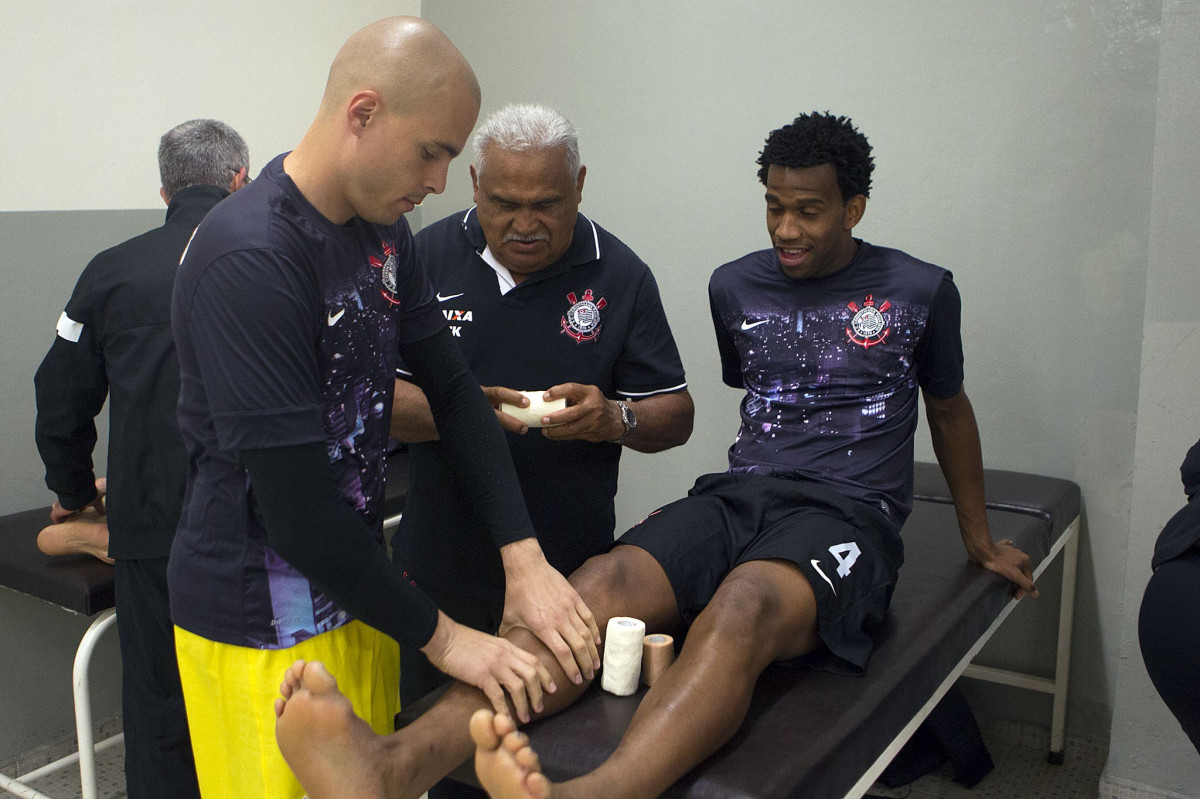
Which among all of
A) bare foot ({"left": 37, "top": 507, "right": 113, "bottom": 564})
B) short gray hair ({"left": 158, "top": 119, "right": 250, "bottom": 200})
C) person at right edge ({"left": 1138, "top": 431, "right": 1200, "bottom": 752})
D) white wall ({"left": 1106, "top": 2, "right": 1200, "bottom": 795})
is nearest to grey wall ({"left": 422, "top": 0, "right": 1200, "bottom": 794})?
white wall ({"left": 1106, "top": 2, "right": 1200, "bottom": 795})

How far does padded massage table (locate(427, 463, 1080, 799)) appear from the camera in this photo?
123 centimetres

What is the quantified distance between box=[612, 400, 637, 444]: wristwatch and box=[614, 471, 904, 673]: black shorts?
168 mm

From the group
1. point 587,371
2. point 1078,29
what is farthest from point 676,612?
point 1078,29

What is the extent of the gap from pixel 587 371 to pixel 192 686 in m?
0.92

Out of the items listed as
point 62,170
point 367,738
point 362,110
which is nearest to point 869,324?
point 362,110

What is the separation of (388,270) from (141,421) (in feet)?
3.42

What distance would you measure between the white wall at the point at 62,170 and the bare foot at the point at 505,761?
2.10 meters

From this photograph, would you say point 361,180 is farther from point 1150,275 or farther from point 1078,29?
point 1078,29

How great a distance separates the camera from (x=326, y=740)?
1079 millimetres

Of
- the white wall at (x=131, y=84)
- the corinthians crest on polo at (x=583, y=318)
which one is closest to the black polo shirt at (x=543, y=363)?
the corinthians crest on polo at (x=583, y=318)

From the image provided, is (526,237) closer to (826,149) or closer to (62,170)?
(826,149)

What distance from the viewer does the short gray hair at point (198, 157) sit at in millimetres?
2148

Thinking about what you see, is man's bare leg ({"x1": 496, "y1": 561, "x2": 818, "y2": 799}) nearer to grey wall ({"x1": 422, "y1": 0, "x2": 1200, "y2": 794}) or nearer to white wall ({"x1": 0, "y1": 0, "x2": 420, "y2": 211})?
grey wall ({"x1": 422, "y1": 0, "x2": 1200, "y2": 794})

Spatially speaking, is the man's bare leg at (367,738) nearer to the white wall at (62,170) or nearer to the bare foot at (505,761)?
the bare foot at (505,761)
